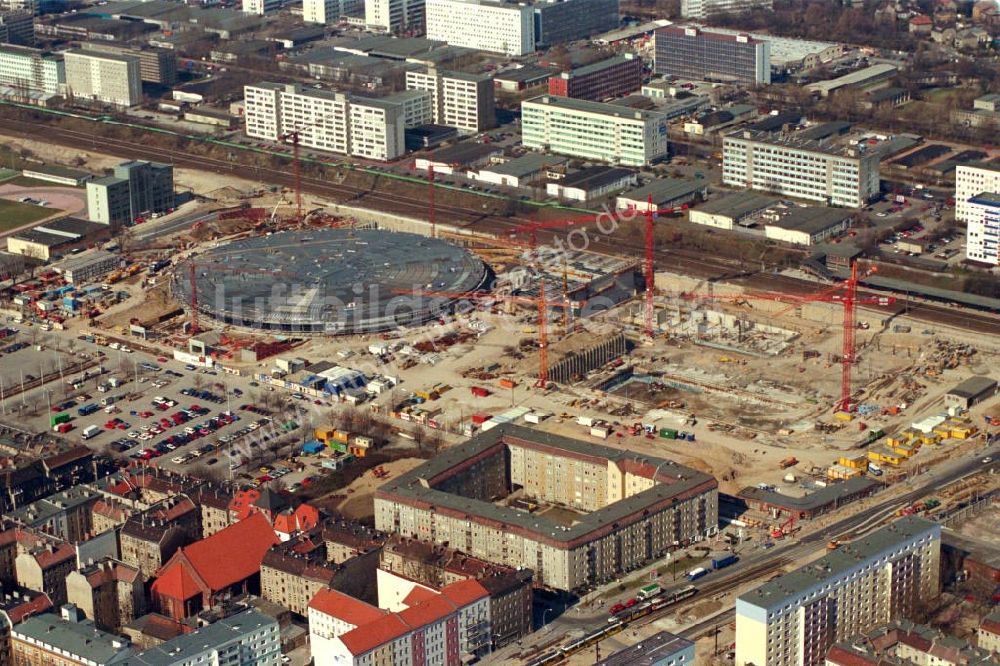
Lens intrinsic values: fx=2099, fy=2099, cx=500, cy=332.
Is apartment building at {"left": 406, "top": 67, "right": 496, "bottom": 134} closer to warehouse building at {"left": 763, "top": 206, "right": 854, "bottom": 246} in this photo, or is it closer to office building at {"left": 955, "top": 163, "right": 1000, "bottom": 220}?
warehouse building at {"left": 763, "top": 206, "right": 854, "bottom": 246}

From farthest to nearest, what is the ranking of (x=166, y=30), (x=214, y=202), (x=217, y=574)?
(x=166, y=30) < (x=214, y=202) < (x=217, y=574)

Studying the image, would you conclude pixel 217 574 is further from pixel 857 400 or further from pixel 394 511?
pixel 857 400

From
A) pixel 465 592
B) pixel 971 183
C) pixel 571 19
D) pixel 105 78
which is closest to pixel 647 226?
pixel 971 183

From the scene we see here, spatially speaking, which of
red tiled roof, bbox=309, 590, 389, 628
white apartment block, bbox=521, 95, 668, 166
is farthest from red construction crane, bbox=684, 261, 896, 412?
red tiled roof, bbox=309, 590, 389, 628

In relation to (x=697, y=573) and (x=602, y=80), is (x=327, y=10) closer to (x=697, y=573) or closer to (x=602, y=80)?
(x=602, y=80)

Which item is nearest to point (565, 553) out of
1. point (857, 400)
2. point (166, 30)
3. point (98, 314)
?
point (857, 400)

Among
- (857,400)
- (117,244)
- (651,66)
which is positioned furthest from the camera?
(651,66)

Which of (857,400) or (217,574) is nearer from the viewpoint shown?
(217,574)
